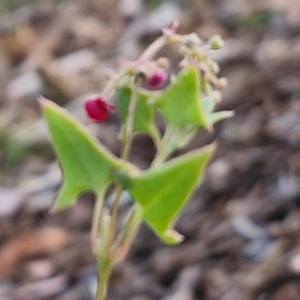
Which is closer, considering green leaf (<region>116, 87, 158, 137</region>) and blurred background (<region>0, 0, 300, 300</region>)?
green leaf (<region>116, 87, 158, 137</region>)

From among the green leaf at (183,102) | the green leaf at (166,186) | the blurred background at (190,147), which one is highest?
the green leaf at (183,102)

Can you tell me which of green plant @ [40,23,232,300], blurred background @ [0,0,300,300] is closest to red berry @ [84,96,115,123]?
green plant @ [40,23,232,300]

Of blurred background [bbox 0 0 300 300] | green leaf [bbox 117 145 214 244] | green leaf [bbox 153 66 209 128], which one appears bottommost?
blurred background [bbox 0 0 300 300]

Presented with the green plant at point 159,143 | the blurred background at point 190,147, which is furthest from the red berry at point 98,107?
the blurred background at point 190,147

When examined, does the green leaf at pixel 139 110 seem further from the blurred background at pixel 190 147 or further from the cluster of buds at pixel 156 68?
the blurred background at pixel 190 147

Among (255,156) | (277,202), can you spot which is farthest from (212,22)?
(277,202)

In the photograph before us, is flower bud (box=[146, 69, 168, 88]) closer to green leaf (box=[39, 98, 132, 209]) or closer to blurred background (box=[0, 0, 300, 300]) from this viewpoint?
green leaf (box=[39, 98, 132, 209])
